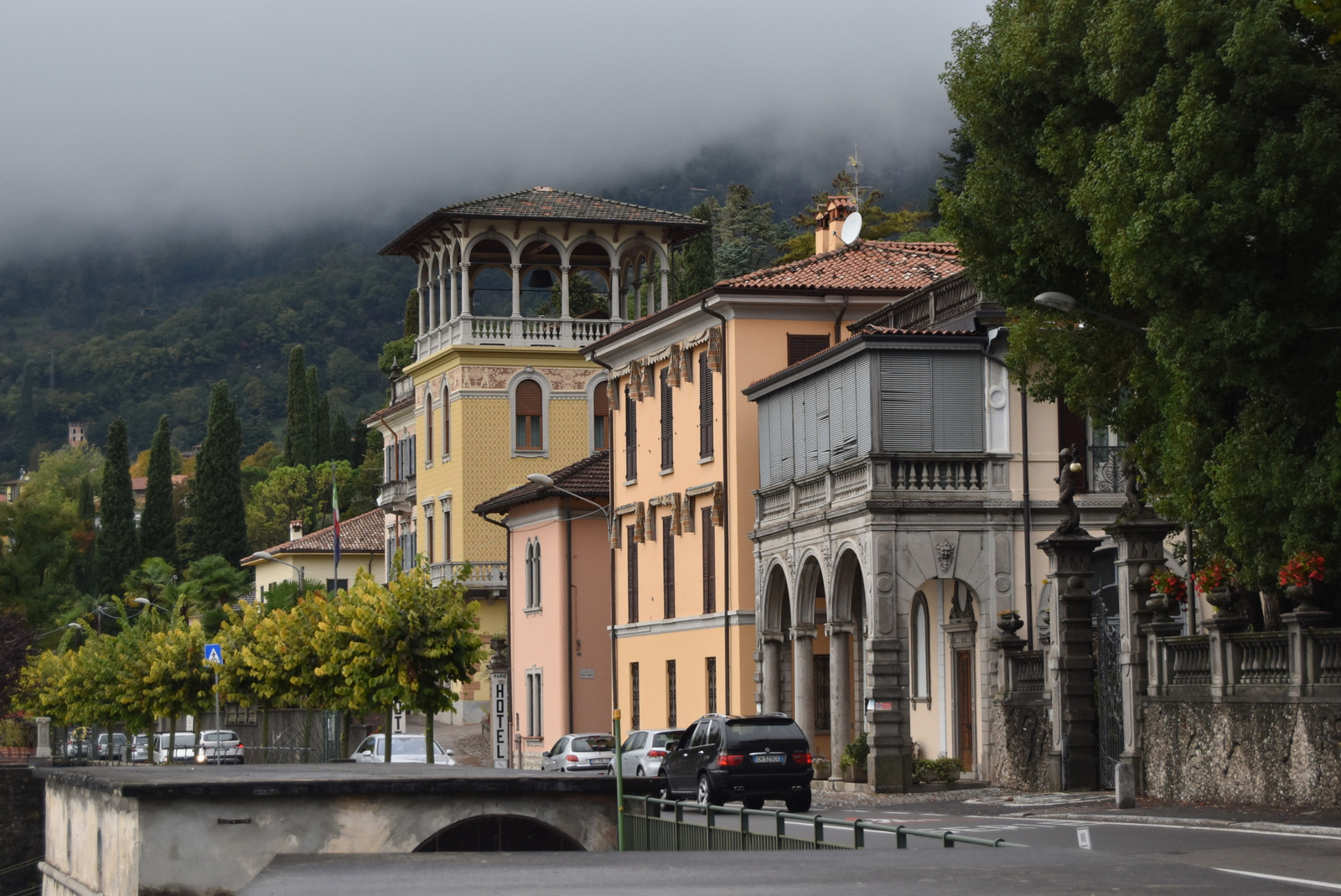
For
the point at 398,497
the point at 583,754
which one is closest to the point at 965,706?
the point at 583,754

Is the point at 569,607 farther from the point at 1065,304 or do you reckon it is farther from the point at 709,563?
the point at 1065,304

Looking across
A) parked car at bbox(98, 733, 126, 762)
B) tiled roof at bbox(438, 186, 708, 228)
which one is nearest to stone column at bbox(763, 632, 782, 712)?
tiled roof at bbox(438, 186, 708, 228)

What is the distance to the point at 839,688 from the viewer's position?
39312 mm

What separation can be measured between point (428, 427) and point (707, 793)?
45.5m

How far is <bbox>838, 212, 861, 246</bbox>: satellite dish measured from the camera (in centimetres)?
5022

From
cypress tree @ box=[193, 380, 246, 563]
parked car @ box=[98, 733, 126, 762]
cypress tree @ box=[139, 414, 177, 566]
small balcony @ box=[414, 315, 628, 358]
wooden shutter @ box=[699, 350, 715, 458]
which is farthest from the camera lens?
cypress tree @ box=[139, 414, 177, 566]

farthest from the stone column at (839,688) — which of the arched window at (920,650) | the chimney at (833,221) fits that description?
the chimney at (833,221)

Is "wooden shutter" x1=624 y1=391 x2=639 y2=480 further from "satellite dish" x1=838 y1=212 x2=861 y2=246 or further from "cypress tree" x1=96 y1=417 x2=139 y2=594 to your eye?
"cypress tree" x1=96 y1=417 x2=139 y2=594

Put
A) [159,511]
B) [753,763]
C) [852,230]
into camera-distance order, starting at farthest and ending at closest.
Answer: [159,511]
[852,230]
[753,763]

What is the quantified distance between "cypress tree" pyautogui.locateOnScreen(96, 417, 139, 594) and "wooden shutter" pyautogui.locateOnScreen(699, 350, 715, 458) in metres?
77.1

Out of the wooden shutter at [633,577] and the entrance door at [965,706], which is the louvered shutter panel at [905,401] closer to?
the entrance door at [965,706]

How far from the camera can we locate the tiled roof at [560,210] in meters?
70.4

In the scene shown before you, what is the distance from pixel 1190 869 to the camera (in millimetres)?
11781

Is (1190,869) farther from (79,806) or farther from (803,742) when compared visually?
(803,742)
